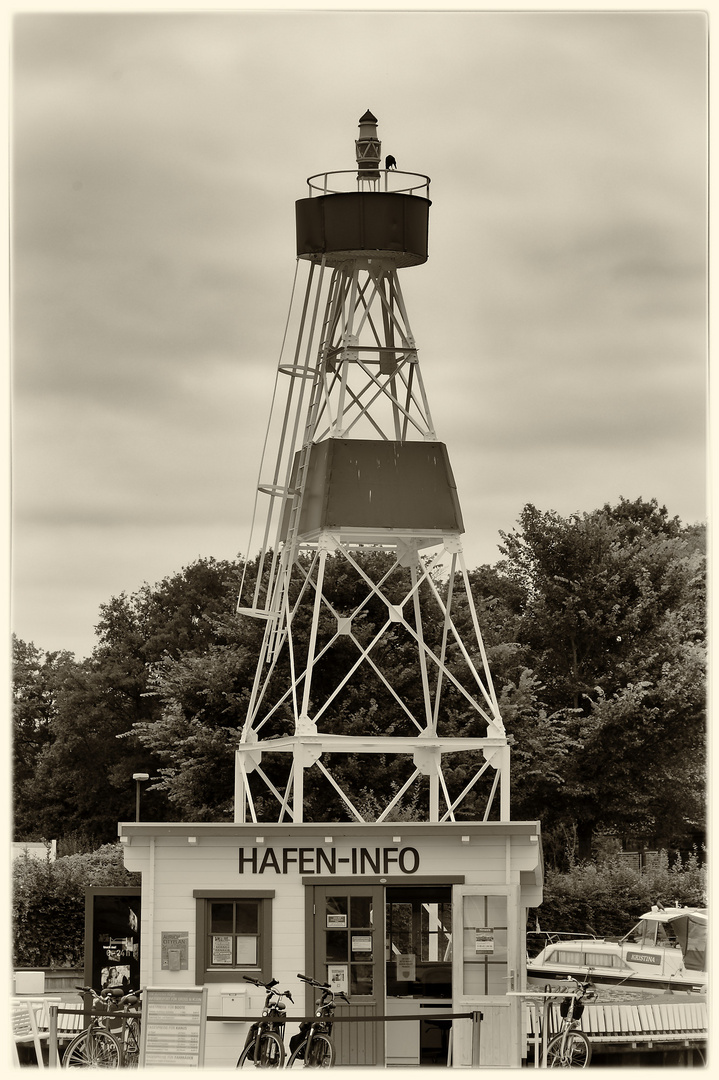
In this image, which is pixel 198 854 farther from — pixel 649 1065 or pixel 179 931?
pixel 649 1065

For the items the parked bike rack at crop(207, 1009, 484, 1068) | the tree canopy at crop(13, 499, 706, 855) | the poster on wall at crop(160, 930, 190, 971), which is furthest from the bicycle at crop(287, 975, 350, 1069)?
the tree canopy at crop(13, 499, 706, 855)

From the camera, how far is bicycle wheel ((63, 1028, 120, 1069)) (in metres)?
23.9

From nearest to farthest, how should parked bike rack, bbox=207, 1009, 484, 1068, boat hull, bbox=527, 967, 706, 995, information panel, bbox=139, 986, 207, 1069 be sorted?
information panel, bbox=139, 986, 207, 1069 < parked bike rack, bbox=207, 1009, 484, 1068 < boat hull, bbox=527, 967, 706, 995

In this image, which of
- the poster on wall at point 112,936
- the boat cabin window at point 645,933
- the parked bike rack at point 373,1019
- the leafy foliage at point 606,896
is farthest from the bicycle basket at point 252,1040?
the leafy foliage at point 606,896

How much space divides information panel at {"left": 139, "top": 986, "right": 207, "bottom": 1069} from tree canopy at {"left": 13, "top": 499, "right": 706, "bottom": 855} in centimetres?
2698

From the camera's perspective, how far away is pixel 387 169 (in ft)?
105

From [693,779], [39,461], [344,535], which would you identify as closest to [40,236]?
[39,461]

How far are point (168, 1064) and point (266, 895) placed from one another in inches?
156

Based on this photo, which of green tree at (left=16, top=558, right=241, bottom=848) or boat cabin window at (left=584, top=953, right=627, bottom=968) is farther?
green tree at (left=16, top=558, right=241, bottom=848)

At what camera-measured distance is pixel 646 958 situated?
4000cm

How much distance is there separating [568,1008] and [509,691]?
29.4 meters

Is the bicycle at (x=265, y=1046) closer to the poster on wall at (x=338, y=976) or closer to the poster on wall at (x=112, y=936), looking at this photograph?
the poster on wall at (x=338, y=976)

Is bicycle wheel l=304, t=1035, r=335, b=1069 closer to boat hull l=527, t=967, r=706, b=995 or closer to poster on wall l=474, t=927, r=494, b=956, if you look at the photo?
poster on wall l=474, t=927, r=494, b=956

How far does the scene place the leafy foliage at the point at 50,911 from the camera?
48125 millimetres
